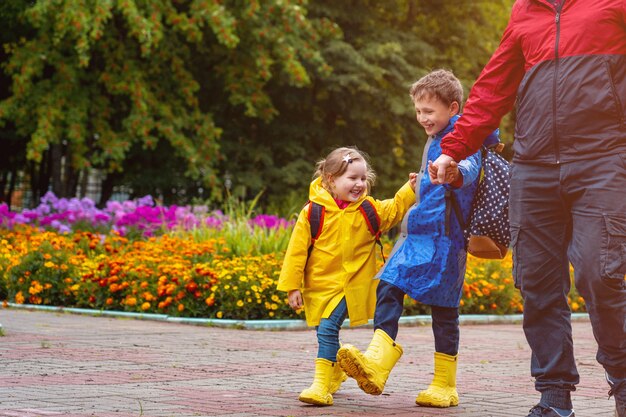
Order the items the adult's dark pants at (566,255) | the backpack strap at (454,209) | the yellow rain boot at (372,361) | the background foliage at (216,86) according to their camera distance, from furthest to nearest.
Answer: the background foliage at (216,86)
the backpack strap at (454,209)
the yellow rain boot at (372,361)
the adult's dark pants at (566,255)

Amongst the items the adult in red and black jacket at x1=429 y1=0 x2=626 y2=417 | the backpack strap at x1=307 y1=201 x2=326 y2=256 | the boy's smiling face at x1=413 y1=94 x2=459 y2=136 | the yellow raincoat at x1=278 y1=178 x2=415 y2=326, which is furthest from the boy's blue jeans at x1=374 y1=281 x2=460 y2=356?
the adult in red and black jacket at x1=429 y1=0 x2=626 y2=417

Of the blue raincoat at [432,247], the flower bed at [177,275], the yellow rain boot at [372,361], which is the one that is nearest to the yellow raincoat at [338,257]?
the blue raincoat at [432,247]

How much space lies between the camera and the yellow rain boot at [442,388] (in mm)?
5738

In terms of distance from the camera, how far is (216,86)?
23391mm

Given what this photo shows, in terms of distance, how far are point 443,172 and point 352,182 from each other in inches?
44.2

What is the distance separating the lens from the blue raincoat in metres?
5.70

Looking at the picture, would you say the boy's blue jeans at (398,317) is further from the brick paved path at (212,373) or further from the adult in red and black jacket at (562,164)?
the adult in red and black jacket at (562,164)

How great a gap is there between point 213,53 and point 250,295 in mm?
12895

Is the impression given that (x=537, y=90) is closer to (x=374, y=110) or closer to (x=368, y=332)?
(x=368, y=332)

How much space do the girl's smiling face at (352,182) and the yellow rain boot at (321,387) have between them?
34.0 inches

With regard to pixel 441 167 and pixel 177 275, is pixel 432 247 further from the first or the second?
pixel 177 275

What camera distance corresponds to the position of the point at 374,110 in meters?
23.8

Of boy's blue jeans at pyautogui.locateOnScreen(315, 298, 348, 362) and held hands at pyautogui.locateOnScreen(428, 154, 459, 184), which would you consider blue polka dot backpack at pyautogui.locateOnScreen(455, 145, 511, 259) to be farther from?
boy's blue jeans at pyautogui.locateOnScreen(315, 298, 348, 362)

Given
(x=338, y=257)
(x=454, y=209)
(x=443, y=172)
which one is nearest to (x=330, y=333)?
(x=338, y=257)
